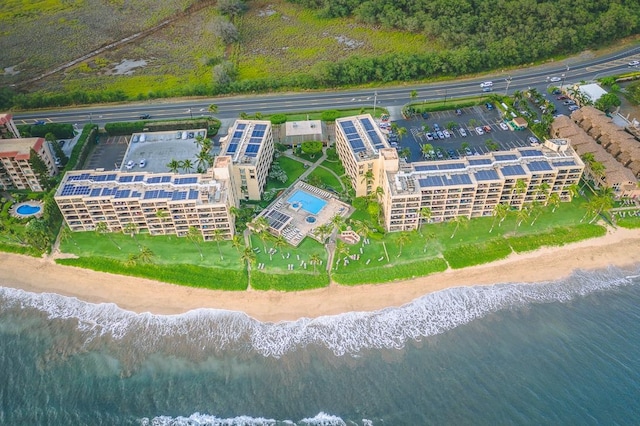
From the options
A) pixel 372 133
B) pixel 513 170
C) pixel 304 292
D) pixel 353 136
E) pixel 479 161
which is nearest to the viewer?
pixel 304 292

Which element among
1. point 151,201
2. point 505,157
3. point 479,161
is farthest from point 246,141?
point 505,157

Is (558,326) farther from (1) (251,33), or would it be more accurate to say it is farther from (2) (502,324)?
(1) (251,33)

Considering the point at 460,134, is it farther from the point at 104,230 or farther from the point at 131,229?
the point at 104,230

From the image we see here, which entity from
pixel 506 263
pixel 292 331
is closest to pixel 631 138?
pixel 506 263

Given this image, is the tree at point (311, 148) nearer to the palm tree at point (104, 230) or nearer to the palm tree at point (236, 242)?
the palm tree at point (236, 242)

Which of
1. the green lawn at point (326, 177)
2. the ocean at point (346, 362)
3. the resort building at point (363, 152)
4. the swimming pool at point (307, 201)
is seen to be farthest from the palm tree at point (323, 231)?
the ocean at point (346, 362)

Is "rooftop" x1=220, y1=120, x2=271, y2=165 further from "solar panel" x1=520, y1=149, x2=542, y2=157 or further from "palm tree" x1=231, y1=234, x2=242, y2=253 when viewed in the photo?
"solar panel" x1=520, y1=149, x2=542, y2=157

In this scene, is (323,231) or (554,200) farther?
(554,200)
